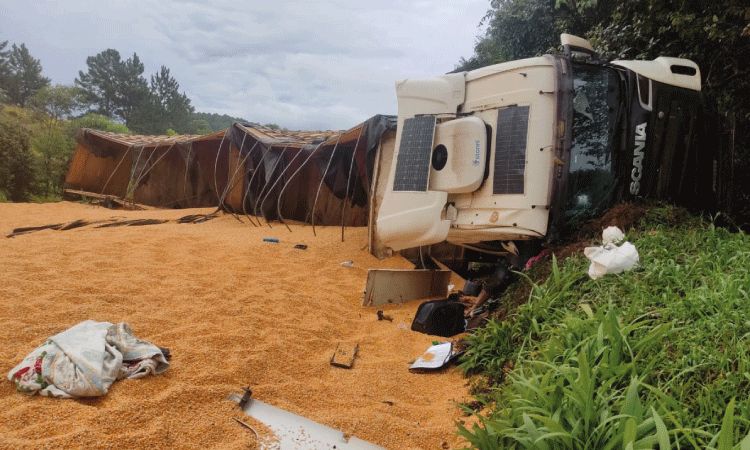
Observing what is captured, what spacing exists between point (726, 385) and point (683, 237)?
6.27 ft

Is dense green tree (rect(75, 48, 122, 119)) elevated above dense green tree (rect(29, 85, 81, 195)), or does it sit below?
above

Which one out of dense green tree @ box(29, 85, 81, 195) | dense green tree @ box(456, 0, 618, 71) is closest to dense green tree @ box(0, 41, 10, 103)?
dense green tree @ box(29, 85, 81, 195)

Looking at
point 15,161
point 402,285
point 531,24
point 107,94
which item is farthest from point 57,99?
point 402,285

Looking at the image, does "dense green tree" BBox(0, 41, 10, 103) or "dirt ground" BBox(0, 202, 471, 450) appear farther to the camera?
"dense green tree" BBox(0, 41, 10, 103)

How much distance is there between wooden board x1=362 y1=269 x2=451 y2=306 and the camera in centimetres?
462

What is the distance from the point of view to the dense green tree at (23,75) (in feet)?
121

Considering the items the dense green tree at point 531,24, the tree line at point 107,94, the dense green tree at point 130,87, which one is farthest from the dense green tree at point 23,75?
the dense green tree at point 531,24

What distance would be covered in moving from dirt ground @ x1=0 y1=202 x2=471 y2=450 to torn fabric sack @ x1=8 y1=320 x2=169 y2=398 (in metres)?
0.06

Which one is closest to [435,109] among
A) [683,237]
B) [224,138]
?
[683,237]

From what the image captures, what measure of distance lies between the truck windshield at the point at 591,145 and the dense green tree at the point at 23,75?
44404 mm

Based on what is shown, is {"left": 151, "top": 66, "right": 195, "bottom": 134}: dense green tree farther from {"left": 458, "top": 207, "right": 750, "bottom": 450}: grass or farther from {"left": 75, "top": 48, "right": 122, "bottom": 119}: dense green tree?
{"left": 458, "top": 207, "right": 750, "bottom": 450}: grass

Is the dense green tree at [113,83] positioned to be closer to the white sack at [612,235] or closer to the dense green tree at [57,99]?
the dense green tree at [57,99]

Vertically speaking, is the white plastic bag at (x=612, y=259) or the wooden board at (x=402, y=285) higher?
the white plastic bag at (x=612, y=259)

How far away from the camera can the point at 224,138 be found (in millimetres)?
10250
